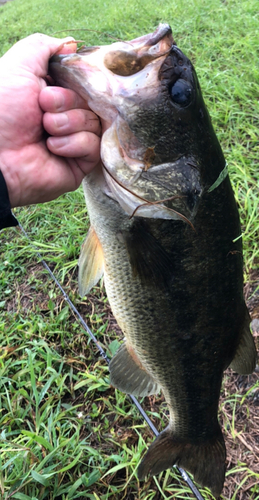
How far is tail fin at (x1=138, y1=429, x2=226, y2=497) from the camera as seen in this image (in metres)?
1.66

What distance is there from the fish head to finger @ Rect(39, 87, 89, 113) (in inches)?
1.3

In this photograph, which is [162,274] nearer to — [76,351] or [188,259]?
[188,259]

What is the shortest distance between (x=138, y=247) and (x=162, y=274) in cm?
14

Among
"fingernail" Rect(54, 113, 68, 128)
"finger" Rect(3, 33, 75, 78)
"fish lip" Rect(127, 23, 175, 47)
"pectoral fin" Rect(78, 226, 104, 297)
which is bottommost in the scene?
"pectoral fin" Rect(78, 226, 104, 297)

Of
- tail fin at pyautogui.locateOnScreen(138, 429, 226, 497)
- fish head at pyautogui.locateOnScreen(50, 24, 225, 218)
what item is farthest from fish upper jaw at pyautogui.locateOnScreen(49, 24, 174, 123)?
tail fin at pyautogui.locateOnScreen(138, 429, 226, 497)

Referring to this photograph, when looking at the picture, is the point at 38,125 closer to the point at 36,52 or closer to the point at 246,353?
the point at 36,52

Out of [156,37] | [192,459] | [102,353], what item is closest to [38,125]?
[156,37]

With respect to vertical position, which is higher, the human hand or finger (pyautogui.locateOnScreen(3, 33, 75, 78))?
finger (pyautogui.locateOnScreen(3, 33, 75, 78))

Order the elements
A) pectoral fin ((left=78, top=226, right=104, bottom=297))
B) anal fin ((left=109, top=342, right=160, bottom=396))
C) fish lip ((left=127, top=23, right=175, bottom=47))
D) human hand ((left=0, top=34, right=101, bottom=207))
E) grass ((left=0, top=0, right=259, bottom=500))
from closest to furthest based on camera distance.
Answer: fish lip ((left=127, top=23, right=175, bottom=47)), human hand ((left=0, top=34, right=101, bottom=207)), pectoral fin ((left=78, top=226, right=104, bottom=297)), anal fin ((left=109, top=342, right=160, bottom=396)), grass ((left=0, top=0, right=259, bottom=500))

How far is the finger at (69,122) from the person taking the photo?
1210 millimetres

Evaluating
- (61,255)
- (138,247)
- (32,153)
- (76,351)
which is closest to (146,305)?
(138,247)

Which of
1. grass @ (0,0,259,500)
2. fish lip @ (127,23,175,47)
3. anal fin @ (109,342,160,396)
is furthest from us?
grass @ (0,0,259,500)

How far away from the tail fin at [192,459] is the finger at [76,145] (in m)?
1.32

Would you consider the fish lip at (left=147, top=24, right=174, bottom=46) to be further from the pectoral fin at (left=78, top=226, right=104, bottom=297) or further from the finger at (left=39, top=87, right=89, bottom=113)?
the pectoral fin at (left=78, top=226, right=104, bottom=297)
